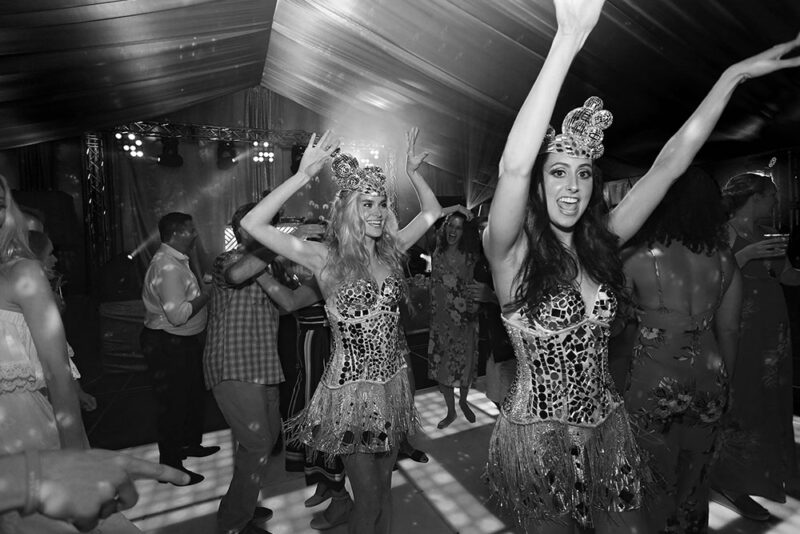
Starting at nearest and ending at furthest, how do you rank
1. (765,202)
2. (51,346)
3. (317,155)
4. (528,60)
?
(51,346) < (317,155) < (765,202) < (528,60)

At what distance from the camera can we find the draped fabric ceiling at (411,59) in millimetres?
3625

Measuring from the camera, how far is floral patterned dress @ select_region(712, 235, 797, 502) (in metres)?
2.70

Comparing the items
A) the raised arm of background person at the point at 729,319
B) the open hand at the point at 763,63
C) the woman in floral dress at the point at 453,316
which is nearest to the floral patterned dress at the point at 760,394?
the raised arm of background person at the point at 729,319

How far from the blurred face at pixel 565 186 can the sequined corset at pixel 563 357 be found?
0.24m

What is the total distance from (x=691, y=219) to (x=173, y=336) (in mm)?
3240

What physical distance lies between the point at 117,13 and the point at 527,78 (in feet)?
12.9

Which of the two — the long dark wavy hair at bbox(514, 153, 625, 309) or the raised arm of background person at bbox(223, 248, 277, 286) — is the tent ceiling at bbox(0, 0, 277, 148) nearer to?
the raised arm of background person at bbox(223, 248, 277, 286)

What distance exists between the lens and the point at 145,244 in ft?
29.6

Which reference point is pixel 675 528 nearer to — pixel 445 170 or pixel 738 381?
pixel 738 381

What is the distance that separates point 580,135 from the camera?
1490 millimetres

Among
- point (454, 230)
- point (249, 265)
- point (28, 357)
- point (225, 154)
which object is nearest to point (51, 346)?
point (28, 357)

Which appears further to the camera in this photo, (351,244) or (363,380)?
(351,244)

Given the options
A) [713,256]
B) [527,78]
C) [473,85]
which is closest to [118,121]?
[473,85]

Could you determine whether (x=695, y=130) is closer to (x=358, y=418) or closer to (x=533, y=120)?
(x=533, y=120)
